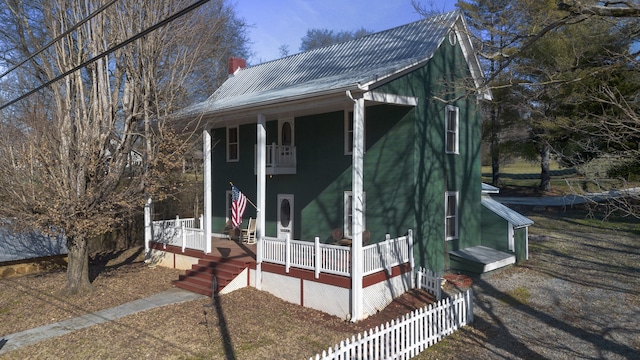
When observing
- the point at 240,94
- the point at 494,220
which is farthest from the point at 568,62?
the point at 240,94

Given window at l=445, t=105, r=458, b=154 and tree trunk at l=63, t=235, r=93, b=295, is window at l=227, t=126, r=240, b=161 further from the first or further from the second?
window at l=445, t=105, r=458, b=154

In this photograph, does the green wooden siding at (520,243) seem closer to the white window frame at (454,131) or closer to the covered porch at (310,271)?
the white window frame at (454,131)

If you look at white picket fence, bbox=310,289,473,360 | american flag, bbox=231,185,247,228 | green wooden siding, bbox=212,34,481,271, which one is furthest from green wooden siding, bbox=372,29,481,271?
american flag, bbox=231,185,247,228

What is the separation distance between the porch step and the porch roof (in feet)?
14.9

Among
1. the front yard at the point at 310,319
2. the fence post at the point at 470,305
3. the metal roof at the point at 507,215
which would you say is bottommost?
the front yard at the point at 310,319

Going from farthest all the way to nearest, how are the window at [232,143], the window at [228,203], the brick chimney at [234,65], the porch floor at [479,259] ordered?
1. the brick chimney at [234,65]
2. the window at [228,203]
3. the window at [232,143]
4. the porch floor at [479,259]

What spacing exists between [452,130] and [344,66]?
4197 mm

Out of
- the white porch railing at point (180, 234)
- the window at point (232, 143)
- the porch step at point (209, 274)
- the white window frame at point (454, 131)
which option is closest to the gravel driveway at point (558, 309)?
the white window frame at point (454, 131)

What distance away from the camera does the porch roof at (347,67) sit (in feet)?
35.8

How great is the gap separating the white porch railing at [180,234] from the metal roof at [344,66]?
3930mm

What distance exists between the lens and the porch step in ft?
38.5

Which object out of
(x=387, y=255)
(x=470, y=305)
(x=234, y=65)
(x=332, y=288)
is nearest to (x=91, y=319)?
(x=332, y=288)

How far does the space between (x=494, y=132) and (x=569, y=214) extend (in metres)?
8.45

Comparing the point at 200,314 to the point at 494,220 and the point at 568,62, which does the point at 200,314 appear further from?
the point at 568,62
